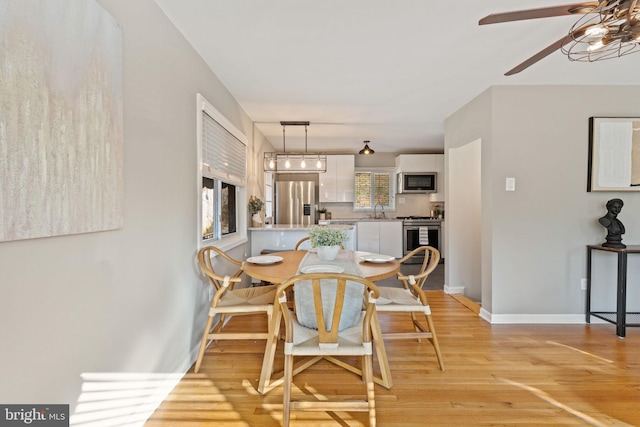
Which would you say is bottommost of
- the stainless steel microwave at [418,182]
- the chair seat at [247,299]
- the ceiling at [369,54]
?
the chair seat at [247,299]

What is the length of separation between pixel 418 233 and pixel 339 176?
6.33 feet

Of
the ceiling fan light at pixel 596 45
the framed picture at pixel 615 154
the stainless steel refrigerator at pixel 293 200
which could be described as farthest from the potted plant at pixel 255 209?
the framed picture at pixel 615 154

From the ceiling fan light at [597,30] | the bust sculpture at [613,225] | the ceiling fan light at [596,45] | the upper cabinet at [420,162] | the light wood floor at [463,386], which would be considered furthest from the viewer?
the upper cabinet at [420,162]

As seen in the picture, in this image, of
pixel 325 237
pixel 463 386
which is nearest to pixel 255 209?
pixel 325 237

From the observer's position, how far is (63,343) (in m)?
1.17

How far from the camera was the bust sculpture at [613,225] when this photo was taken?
2885 mm

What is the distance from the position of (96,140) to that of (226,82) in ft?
6.44

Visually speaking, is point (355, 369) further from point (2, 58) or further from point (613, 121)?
point (613, 121)

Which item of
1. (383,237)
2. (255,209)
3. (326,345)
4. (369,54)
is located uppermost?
(369,54)

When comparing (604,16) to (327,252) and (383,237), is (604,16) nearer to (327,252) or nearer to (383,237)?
(327,252)

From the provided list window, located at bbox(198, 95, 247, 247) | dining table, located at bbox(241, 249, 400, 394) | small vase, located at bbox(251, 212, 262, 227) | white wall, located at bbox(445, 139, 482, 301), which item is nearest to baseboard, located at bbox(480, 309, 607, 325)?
white wall, located at bbox(445, 139, 482, 301)

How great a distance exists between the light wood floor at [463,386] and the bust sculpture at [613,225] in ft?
2.73

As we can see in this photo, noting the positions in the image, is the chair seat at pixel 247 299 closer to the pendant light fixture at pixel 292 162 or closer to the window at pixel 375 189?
the pendant light fixture at pixel 292 162

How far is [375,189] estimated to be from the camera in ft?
21.6
